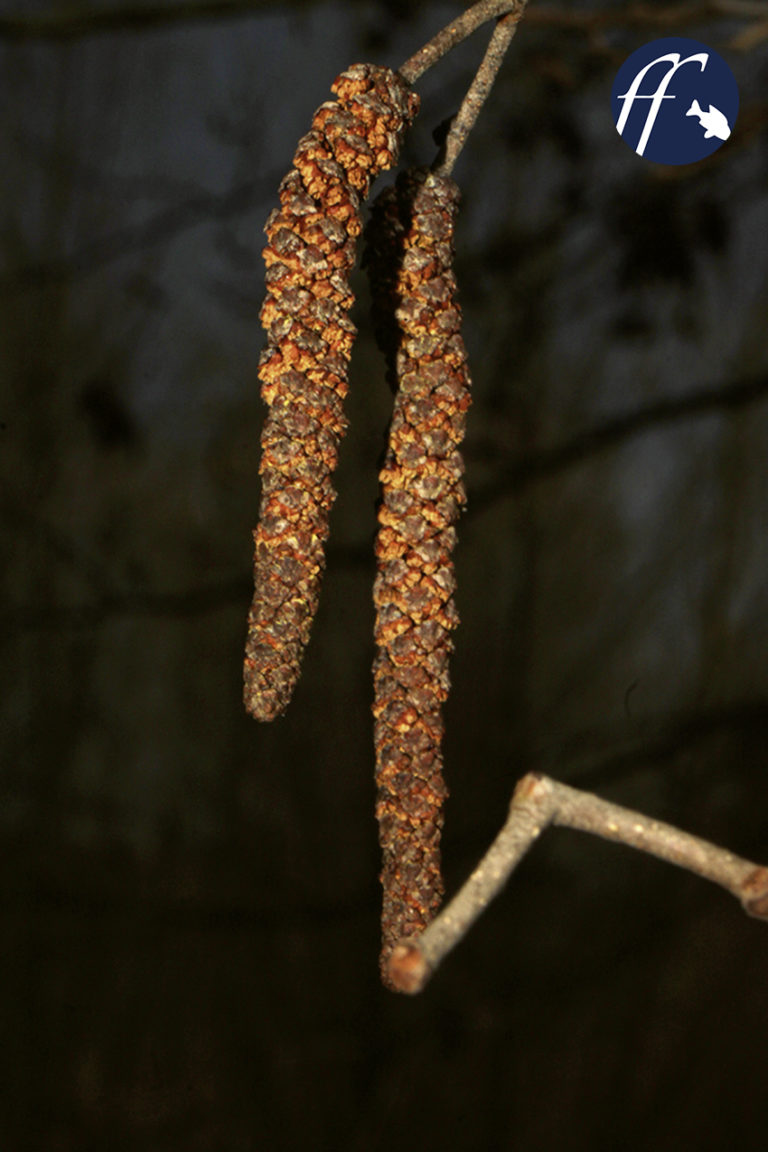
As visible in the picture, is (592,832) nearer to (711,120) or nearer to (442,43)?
(442,43)

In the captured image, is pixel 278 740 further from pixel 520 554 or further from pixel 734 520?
pixel 734 520

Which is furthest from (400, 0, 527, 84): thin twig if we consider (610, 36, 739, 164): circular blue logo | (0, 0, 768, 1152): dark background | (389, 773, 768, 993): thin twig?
(0, 0, 768, 1152): dark background

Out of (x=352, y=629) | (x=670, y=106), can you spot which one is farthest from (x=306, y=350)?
(x=352, y=629)

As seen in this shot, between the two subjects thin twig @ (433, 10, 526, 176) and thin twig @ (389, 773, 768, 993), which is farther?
thin twig @ (433, 10, 526, 176)

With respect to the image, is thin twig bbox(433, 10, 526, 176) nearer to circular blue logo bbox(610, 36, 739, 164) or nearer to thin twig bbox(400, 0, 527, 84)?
thin twig bbox(400, 0, 527, 84)

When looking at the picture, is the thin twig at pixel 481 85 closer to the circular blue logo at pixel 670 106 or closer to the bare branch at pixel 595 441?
the circular blue logo at pixel 670 106

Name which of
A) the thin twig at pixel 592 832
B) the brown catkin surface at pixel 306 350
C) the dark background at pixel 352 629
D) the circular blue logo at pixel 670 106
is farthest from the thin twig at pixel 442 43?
the dark background at pixel 352 629

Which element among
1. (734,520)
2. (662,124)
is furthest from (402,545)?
(734,520)
